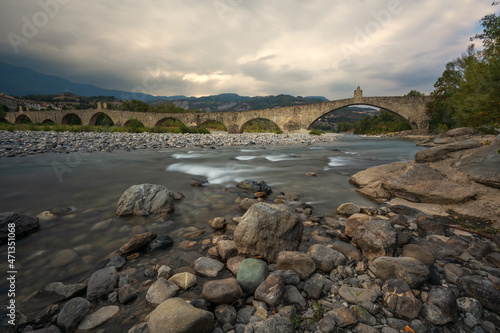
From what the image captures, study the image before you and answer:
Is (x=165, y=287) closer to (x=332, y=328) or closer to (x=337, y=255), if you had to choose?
(x=332, y=328)

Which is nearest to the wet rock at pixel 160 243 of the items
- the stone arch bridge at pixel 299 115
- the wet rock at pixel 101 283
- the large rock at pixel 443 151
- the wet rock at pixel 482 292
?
the wet rock at pixel 101 283

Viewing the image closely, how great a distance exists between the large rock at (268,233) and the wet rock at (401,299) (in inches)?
32.9

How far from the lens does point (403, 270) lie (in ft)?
5.15

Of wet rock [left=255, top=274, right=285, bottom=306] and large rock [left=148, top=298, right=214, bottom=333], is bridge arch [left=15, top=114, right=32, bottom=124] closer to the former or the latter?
large rock [left=148, top=298, right=214, bottom=333]

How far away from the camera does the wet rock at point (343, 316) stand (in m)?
1.24

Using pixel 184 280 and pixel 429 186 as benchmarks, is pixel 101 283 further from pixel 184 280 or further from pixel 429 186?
pixel 429 186

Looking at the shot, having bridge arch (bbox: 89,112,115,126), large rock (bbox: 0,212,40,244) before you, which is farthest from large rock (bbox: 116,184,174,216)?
bridge arch (bbox: 89,112,115,126)

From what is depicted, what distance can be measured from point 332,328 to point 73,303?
5.70 feet

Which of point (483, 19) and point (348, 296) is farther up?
point (483, 19)

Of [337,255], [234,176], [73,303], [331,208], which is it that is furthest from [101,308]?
[234,176]

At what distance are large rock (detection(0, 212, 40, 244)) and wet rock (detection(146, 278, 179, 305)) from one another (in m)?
2.11

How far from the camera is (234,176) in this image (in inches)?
221

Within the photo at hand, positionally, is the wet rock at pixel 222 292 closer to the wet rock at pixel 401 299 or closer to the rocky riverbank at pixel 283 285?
the rocky riverbank at pixel 283 285

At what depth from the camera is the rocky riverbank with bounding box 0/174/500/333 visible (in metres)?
1.25
